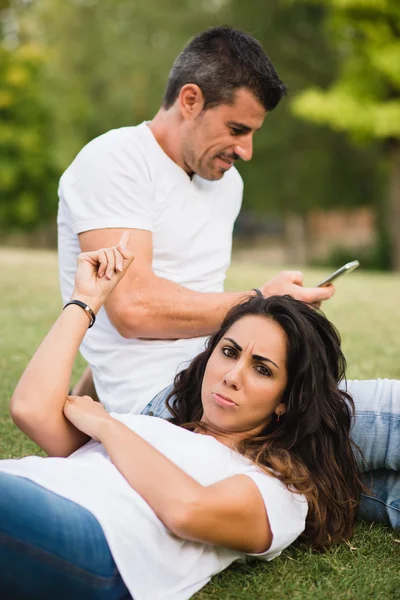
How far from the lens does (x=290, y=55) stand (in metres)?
22.9

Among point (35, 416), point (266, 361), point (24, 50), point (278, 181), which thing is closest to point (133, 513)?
point (35, 416)

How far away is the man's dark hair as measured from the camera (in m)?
3.62

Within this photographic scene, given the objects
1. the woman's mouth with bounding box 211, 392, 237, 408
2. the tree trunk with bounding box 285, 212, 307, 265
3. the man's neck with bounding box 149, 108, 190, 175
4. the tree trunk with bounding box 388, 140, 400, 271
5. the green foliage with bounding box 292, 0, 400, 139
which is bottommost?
the tree trunk with bounding box 285, 212, 307, 265

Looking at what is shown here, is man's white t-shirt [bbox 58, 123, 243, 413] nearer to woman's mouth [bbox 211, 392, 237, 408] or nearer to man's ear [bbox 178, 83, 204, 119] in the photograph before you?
man's ear [bbox 178, 83, 204, 119]

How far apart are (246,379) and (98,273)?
66cm

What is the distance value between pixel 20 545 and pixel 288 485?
85 centimetres

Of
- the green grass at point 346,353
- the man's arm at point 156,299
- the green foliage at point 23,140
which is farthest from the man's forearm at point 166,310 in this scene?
the green foliage at point 23,140

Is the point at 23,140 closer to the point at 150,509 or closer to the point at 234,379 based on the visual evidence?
the point at 234,379

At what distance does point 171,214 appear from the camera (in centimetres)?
356

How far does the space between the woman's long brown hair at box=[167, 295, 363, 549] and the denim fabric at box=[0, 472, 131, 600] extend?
609mm

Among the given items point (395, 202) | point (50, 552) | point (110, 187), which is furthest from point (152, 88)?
point (50, 552)

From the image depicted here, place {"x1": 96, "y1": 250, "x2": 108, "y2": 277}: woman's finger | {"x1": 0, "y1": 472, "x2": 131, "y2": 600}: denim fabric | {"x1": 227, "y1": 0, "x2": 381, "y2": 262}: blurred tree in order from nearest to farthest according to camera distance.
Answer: {"x1": 0, "y1": 472, "x2": 131, "y2": 600}: denim fabric < {"x1": 96, "y1": 250, "x2": 108, "y2": 277}: woman's finger < {"x1": 227, "y1": 0, "x2": 381, "y2": 262}: blurred tree

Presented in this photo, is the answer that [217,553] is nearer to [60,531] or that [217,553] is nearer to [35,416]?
[60,531]

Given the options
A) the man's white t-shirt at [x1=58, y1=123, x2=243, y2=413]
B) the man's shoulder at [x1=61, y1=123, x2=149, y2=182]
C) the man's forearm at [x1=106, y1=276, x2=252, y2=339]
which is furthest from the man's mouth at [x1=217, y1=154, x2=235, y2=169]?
the man's forearm at [x1=106, y1=276, x2=252, y2=339]
